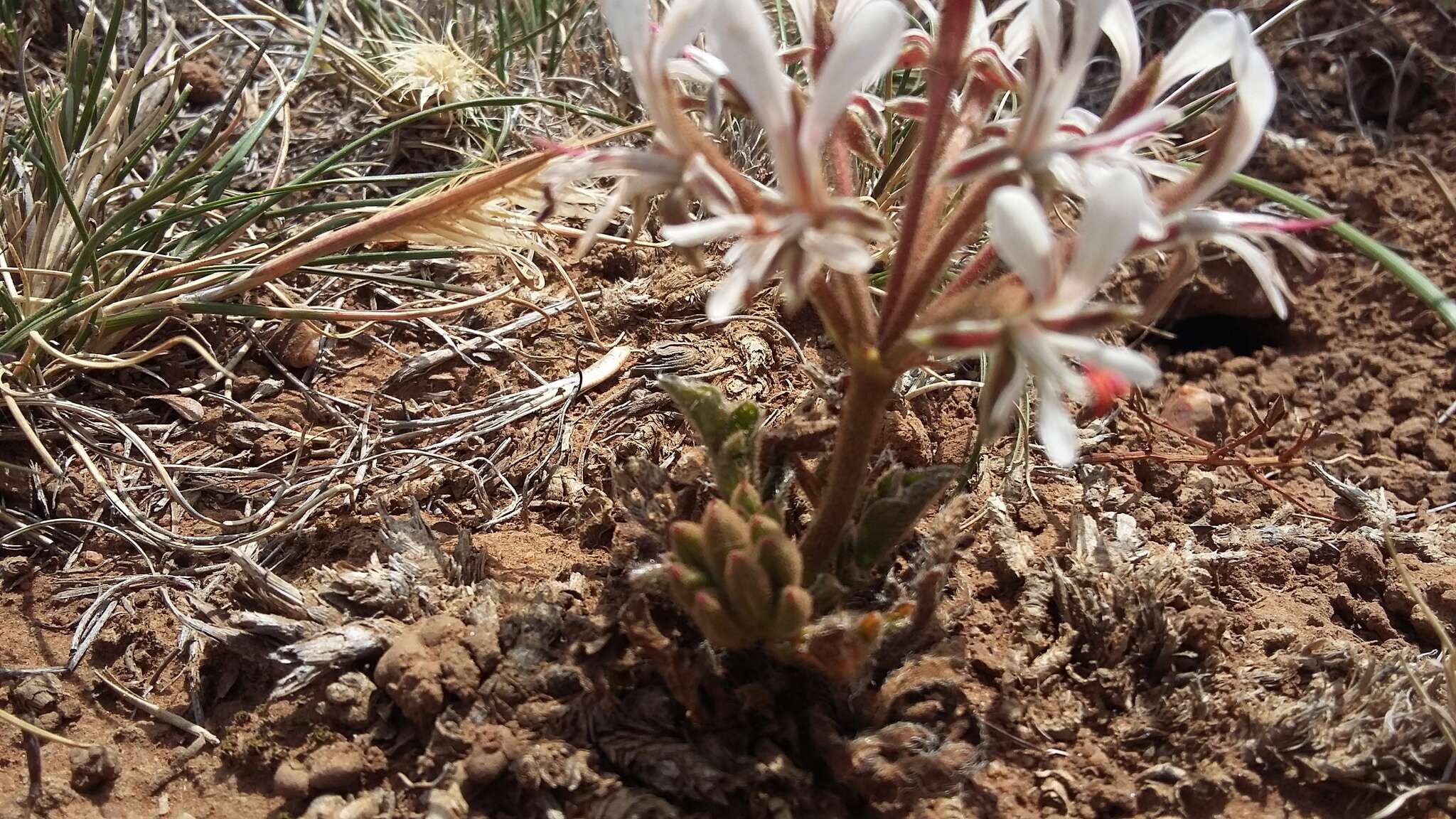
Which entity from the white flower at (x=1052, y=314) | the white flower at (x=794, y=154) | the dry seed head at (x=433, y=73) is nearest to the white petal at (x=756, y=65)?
the white flower at (x=794, y=154)

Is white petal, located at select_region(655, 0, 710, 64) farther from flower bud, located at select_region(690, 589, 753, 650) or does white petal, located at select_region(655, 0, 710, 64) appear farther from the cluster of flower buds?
flower bud, located at select_region(690, 589, 753, 650)

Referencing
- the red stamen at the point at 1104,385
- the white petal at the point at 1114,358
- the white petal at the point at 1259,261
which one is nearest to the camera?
the white petal at the point at 1114,358

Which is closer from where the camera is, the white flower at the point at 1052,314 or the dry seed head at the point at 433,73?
the white flower at the point at 1052,314

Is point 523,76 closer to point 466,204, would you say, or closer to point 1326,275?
point 466,204

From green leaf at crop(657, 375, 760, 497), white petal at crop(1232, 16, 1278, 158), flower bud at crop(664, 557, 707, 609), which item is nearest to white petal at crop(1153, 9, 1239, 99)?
white petal at crop(1232, 16, 1278, 158)

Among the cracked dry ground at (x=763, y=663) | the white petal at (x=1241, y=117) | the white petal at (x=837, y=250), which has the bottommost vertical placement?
the cracked dry ground at (x=763, y=663)

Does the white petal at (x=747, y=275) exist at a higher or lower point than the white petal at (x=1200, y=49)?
lower

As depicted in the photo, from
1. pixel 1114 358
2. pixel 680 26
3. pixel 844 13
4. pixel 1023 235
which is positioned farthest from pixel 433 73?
pixel 1114 358

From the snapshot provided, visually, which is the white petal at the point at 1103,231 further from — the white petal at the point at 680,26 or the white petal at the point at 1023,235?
the white petal at the point at 680,26
